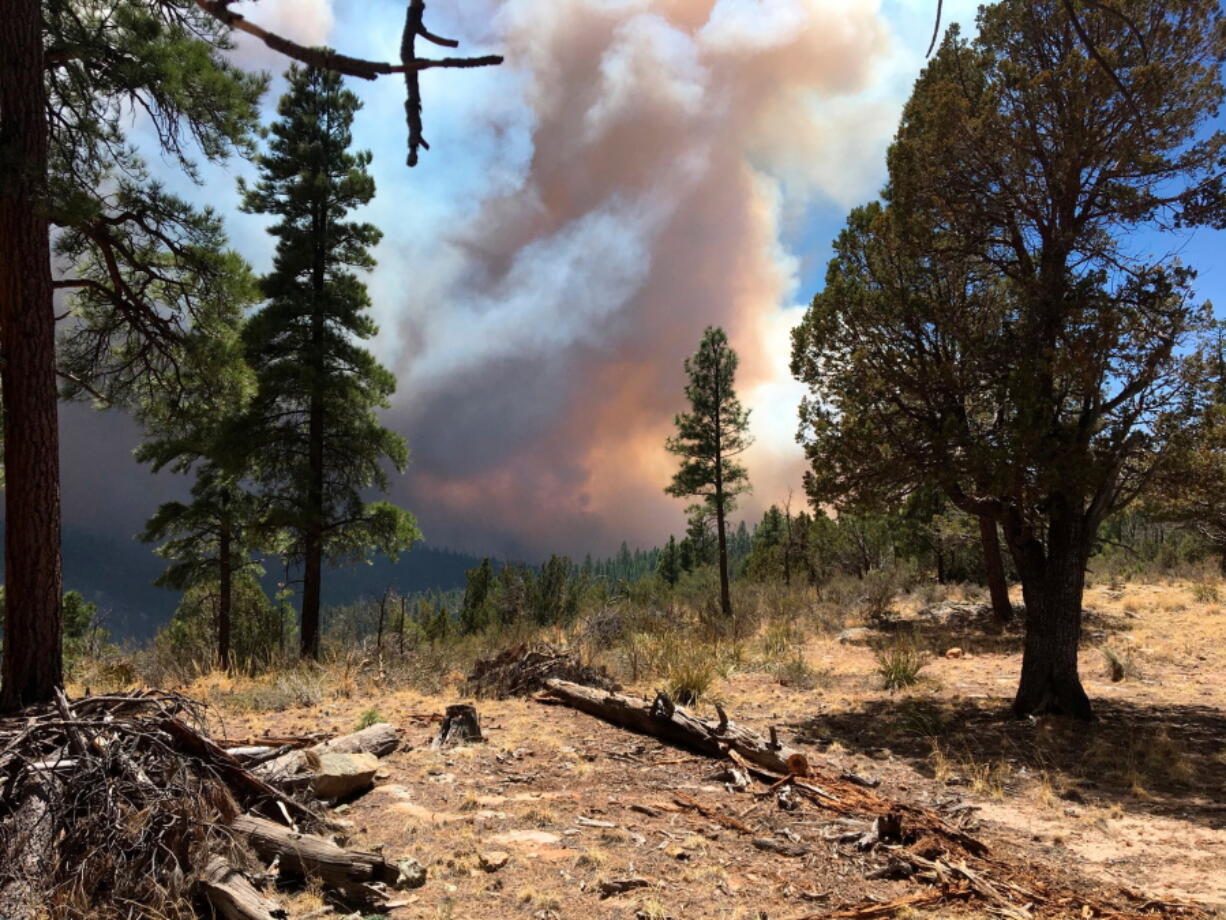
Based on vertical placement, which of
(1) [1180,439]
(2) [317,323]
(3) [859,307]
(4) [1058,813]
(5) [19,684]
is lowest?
(4) [1058,813]

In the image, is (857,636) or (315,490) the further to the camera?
(857,636)

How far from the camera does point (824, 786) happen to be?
6.29 metres

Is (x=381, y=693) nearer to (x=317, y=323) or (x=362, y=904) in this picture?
(x=362, y=904)

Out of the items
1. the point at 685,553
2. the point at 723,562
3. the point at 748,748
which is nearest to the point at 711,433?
the point at 723,562

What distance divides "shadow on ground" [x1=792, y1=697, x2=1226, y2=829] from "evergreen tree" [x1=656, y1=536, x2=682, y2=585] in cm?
6106

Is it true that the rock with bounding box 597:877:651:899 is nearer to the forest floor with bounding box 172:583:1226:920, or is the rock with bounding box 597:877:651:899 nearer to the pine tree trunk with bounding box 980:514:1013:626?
the forest floor with bounding box 172:583:1226:920

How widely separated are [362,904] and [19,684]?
4065 millimetres

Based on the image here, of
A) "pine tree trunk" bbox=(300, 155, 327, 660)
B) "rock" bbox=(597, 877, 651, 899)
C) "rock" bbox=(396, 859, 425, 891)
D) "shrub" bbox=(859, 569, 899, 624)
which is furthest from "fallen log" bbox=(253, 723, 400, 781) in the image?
"shrub" bbox=(859, 569, 899, 624)

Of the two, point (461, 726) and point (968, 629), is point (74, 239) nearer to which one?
point (461, 726)

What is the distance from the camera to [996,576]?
16656mm

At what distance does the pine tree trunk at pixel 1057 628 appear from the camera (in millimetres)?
9180

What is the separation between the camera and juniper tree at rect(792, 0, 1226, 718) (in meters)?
8.55

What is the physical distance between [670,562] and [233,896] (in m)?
71.8

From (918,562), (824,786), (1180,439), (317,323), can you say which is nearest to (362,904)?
(824,786)
